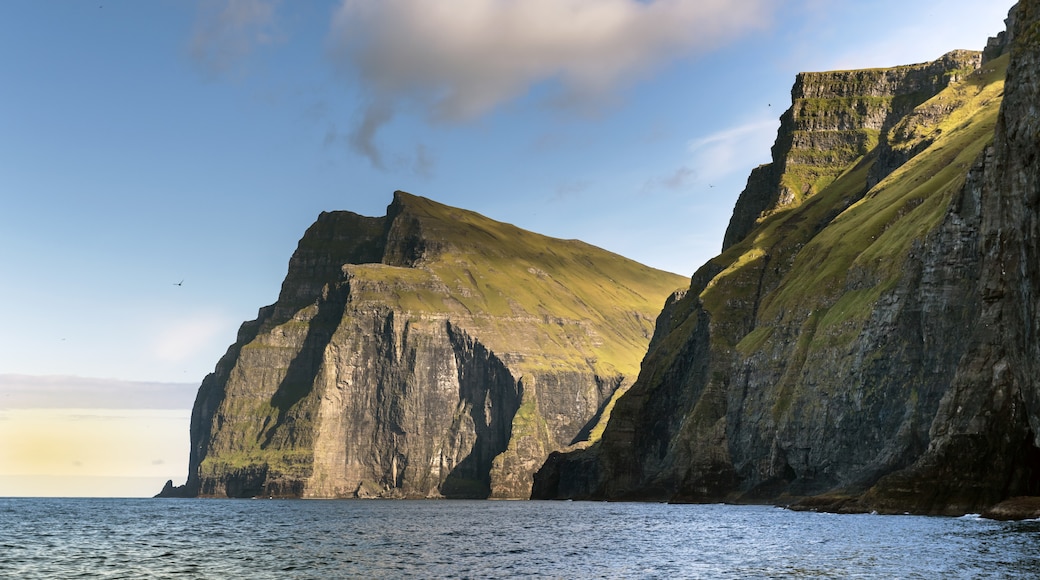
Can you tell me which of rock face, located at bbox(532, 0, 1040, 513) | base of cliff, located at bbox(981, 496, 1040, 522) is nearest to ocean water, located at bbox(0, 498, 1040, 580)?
base of cliff, located at bbox(981, 496, 1040, 522)

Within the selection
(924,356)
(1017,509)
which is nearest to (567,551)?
(1017,509)

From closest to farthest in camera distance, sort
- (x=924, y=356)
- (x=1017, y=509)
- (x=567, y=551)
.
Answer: (x=567, y=551) < (x=1017, y=509) < (x=924, y=356)

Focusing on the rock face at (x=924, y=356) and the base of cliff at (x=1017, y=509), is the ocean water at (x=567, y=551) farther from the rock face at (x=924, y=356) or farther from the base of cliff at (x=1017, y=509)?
the rock face at (x=924, y=356)

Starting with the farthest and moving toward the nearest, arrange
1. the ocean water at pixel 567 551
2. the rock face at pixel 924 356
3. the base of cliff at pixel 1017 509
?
the rock face at pixel 924 356 < the base of cliff at pixel 1017 509 < the ocean water at pixel 567 551

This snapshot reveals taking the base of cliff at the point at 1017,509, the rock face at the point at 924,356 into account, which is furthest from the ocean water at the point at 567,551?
the rock face at the point at 924,356

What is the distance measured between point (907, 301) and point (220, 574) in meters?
113

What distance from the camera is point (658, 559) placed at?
77.4 m

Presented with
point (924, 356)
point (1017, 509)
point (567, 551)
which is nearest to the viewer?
point (567, 551)

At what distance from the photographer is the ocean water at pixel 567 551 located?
6694 cm

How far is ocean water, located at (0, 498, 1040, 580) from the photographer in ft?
220

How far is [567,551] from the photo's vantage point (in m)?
87.4

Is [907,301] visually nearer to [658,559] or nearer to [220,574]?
[658,559]

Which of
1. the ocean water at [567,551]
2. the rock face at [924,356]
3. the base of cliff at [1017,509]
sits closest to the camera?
the ocean water at [567,551]

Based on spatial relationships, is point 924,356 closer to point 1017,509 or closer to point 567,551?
point 1017,509
